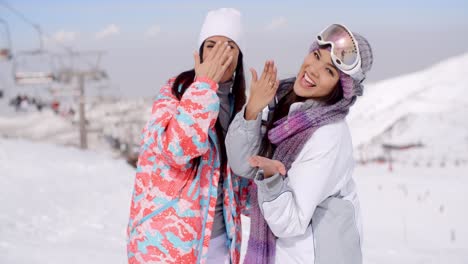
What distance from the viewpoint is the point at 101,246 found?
606 centimetres

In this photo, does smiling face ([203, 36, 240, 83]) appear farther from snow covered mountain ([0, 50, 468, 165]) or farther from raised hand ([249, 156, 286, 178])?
snow covered mountain ([0, 50, 468, 165])

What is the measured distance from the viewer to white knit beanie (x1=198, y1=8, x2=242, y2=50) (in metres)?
2.21

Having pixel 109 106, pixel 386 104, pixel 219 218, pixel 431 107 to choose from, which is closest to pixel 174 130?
pixel 219 218

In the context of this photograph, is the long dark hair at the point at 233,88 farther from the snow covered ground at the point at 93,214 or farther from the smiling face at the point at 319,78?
the snow covered ground at the point at 93,214

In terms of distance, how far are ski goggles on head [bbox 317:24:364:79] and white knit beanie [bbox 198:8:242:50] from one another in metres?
0.38

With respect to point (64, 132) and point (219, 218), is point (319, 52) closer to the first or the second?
point (219, 218)

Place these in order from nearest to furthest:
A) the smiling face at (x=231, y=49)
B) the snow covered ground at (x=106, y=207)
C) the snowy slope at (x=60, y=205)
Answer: the smiling face at (x=231, y=49), the snowy slope at (x=60, y=205), the snow covered ground at (x=106, y=207)

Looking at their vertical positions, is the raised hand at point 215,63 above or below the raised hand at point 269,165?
above

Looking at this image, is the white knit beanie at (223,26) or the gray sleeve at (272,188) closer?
the gray sleeve at (272,188)

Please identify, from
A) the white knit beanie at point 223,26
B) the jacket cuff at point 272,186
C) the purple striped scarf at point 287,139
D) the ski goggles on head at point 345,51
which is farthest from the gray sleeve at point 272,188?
the white knit beanie at point 223,26

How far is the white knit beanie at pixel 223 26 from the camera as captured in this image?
221cm

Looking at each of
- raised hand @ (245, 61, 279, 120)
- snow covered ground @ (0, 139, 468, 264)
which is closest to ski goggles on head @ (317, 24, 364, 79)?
raised hand @ (245, 61, 279, 120)

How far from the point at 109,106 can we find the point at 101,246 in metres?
58.2

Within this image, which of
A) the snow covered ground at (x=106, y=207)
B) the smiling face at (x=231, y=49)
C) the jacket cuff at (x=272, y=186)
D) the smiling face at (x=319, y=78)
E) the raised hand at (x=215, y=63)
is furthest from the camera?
the snow covered ground at (x=106, y=207)
